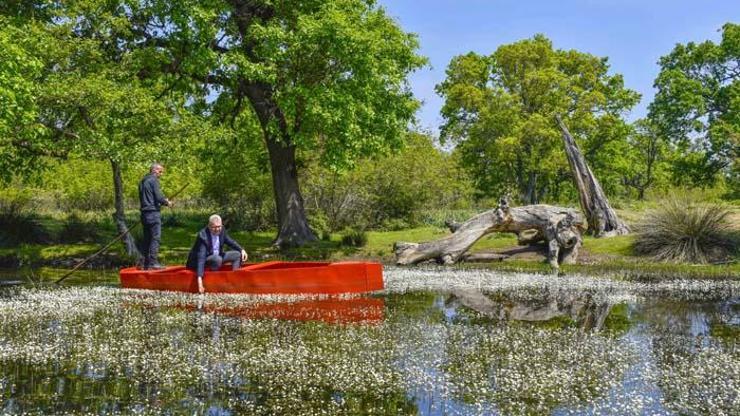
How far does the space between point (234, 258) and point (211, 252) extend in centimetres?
67

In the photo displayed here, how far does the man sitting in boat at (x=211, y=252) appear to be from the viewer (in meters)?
18.7

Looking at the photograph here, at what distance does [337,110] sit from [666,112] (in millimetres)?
40465

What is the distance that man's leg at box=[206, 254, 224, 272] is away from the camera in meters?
19.2

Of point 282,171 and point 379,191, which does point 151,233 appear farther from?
point 379,191

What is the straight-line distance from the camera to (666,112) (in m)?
59.8

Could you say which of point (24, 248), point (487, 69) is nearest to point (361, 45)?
point (24, 248)

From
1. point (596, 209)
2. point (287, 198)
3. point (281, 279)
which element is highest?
point (287, 198)

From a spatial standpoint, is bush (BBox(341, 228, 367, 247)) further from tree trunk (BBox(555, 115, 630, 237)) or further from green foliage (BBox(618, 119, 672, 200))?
green foliage (BBox(618, 119, 672, 200))

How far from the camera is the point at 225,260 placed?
19.6m

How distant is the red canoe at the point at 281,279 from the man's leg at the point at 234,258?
0.52 meters

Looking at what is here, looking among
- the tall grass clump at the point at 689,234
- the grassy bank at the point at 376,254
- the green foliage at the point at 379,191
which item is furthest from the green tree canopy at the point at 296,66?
the tall grass clump at the point at 689,234

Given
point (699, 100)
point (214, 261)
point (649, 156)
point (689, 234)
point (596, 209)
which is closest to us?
point (214, 261)

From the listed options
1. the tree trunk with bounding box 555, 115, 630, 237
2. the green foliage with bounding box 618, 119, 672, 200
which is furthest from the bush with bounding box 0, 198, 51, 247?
the green foliage with bounding box 618, 119, 672, 200

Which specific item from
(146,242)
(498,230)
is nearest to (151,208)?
(146,242)
